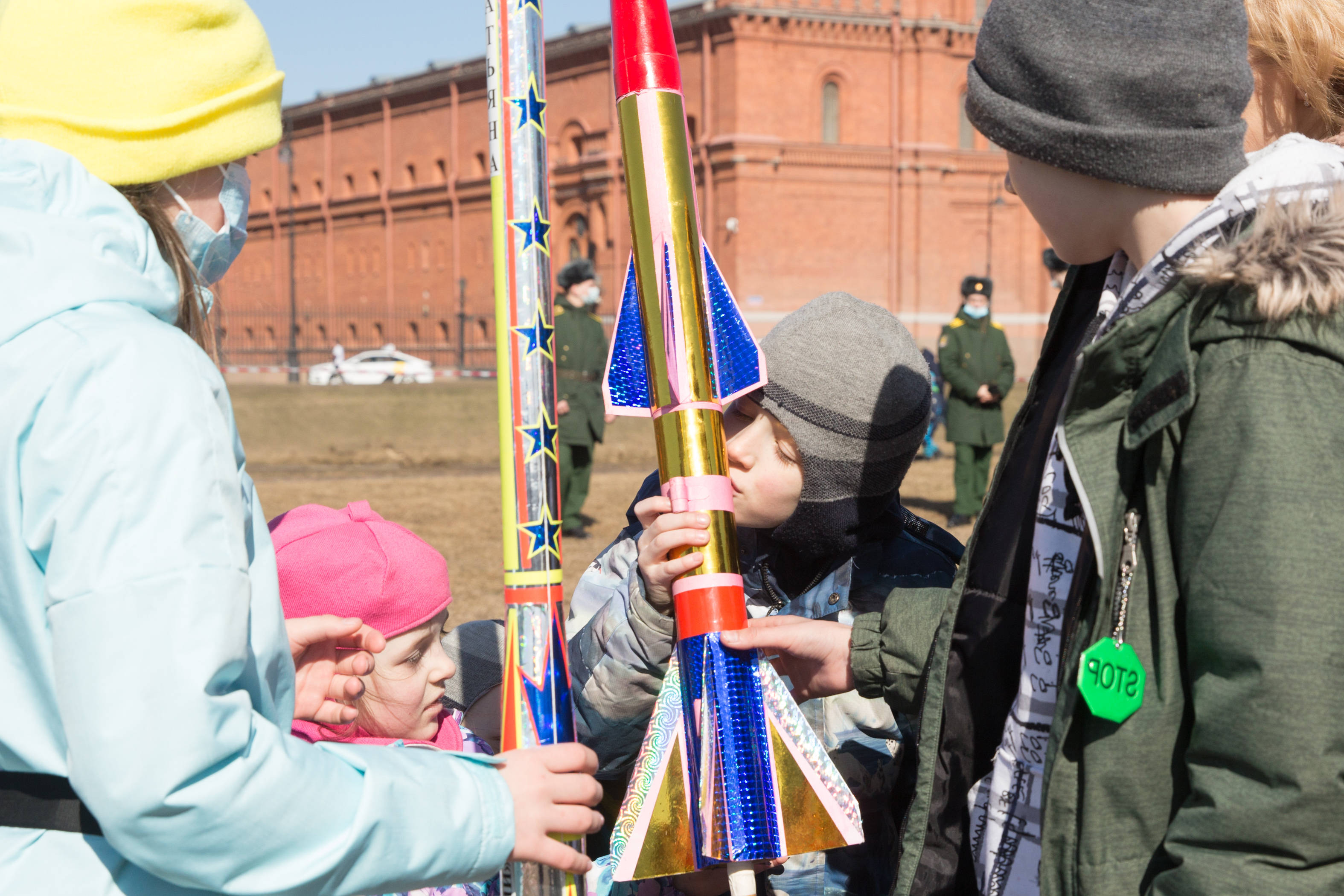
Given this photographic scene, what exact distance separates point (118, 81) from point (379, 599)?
1.01 meters

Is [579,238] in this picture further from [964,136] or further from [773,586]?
[773,586]

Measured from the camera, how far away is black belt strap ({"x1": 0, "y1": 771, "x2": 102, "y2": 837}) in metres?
1.37

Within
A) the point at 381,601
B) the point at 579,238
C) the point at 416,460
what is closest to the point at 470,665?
the point at 381,601

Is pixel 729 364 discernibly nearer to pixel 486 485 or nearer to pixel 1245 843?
pixel 1245 843

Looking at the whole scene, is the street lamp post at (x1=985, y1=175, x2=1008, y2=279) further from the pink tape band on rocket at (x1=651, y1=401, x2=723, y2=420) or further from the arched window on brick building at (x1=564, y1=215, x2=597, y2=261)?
the pink tape band on rocket at (x1=651, y1=401, x2=723, y2=420)

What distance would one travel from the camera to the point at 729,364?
2152mm

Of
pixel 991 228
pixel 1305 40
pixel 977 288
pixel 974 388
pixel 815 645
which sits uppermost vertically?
pixel 991 228

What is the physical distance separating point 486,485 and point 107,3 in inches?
545

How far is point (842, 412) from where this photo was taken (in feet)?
7.47

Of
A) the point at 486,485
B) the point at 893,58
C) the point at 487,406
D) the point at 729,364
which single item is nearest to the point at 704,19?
the point at 893,58

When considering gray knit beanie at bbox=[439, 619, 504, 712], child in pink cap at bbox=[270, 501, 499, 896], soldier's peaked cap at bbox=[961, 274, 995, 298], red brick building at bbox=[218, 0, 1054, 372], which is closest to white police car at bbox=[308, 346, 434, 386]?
red brick building at bbox=[218, 0, 1054, 372]

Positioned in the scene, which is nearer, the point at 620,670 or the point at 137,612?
the point at 137,612

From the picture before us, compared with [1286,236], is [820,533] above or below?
below

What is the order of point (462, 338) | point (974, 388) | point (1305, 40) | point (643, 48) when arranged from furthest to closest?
point (462, 338) < point (974, 388) < point (643, 48) < point (1305, 40)
